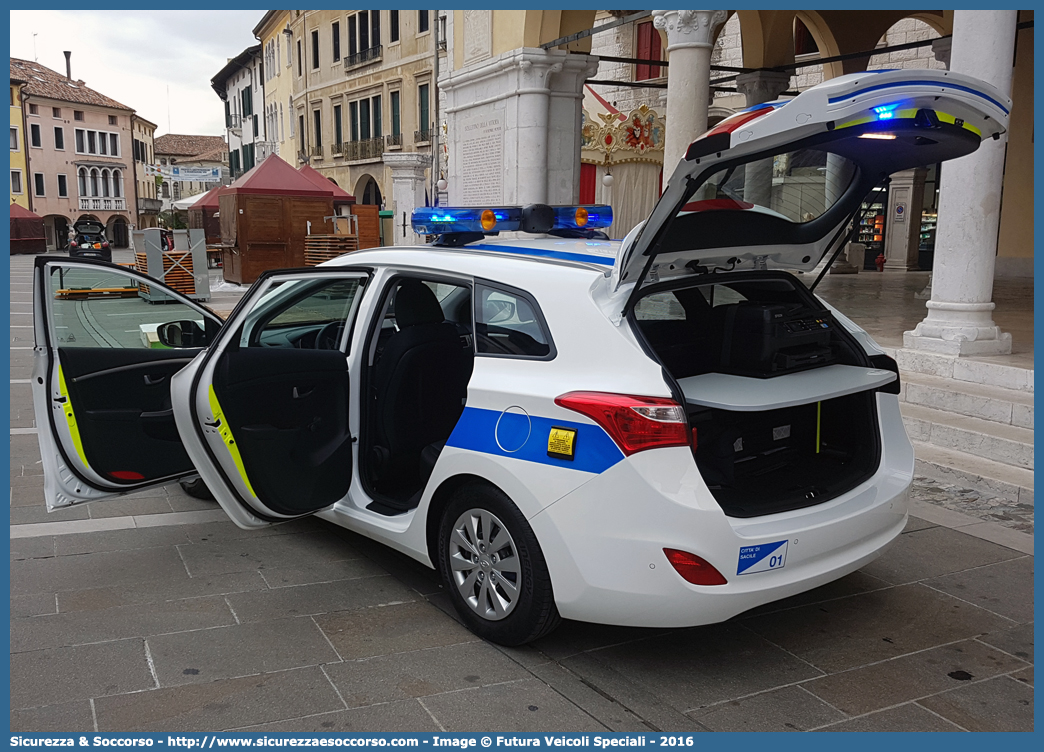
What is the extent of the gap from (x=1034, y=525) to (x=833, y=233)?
2247 mm

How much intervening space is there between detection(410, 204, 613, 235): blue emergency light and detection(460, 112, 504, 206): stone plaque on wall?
8891 mm

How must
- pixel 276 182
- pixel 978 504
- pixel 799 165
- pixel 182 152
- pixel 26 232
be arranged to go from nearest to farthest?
pixel 799 165, pixel 978 504, pixel 276 182, pixel 26 232, pixel 182 152

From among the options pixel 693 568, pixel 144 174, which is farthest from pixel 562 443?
pixel 144 174

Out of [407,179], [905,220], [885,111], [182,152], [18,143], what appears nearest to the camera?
[885,111]

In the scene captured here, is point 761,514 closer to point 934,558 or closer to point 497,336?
point 497,336

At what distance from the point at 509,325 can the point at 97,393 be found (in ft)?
7.13

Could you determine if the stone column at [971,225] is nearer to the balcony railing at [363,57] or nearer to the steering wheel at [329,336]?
the steering wheel at [329,336]

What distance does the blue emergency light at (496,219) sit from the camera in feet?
15.3

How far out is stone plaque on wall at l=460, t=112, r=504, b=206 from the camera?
1392 cm

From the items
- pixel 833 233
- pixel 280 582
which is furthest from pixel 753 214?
pixel 280 582

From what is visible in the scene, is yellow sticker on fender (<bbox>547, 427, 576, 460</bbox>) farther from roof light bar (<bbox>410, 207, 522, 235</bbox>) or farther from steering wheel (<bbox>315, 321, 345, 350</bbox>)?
steering wheel (<bbox>315, 321, 345, 350</bbox>)

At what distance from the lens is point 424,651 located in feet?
11.5

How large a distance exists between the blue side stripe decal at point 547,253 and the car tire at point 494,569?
101 centimetres

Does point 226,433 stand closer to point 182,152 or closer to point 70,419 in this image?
point 70,419
